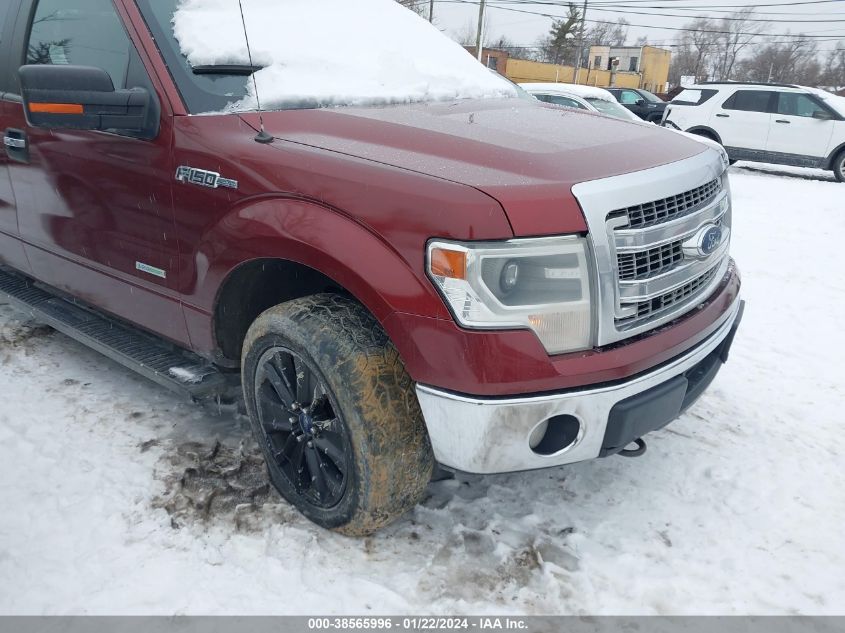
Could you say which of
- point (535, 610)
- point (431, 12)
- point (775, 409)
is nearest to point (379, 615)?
point (535, 610)

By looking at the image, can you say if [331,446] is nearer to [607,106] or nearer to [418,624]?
[418,624]

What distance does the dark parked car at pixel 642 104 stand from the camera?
18812 millimetres

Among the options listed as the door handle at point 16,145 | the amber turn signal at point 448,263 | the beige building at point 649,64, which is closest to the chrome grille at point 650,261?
the amber turn signal at point 448,263

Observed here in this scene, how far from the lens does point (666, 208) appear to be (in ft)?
7.00

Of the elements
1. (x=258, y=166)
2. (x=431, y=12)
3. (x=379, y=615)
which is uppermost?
(x=431, y=12)

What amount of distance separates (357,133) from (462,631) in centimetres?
163

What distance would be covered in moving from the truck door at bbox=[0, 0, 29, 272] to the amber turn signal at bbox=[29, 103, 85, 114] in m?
1.02

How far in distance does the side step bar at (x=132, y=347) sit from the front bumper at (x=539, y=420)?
1122 mm

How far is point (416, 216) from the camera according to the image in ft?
6.28

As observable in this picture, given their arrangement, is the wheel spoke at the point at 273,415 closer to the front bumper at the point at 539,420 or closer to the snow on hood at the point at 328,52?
the front bumper at the point at 539,420

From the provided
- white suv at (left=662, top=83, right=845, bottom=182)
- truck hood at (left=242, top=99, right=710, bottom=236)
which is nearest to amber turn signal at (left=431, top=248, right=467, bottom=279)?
truck hood at (left=242, top=99, right=710, bottom=236)

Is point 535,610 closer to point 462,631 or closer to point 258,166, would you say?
point 462,631

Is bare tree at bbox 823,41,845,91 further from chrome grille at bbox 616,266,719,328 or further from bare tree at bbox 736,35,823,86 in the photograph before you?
chrome grille at bbox 616,266,719,328

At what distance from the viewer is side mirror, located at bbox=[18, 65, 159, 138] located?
7.52 ft
